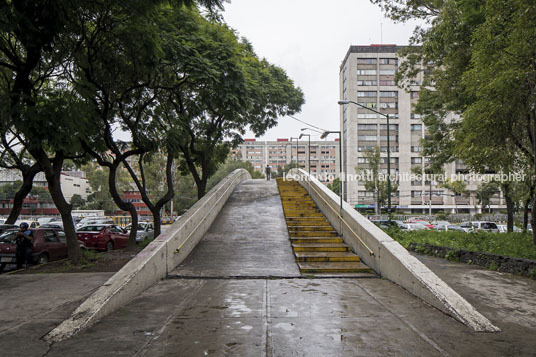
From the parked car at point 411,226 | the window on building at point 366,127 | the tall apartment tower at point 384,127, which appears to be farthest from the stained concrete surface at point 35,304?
the window on building at point 366,127

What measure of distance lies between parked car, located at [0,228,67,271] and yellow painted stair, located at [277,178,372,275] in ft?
26.9

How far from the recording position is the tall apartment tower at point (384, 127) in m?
66.6

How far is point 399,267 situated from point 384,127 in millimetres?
61918

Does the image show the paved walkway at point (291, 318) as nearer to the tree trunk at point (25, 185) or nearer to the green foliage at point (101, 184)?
the tree trunk at point (25, 185)

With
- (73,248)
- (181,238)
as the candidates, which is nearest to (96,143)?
(73,248)

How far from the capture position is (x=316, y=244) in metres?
11.9

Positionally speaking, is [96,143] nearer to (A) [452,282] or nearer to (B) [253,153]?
(A) [452,282]

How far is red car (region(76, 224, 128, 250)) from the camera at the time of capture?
1778 centimetres

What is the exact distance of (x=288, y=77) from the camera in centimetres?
2666

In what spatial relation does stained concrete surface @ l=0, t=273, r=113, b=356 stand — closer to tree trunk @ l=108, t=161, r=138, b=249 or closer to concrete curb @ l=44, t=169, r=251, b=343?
concrete curb @ l=44, t=169, r=251, b=343

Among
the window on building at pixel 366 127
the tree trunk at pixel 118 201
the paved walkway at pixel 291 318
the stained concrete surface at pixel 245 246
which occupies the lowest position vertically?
the paved walkway at pixel 291 318

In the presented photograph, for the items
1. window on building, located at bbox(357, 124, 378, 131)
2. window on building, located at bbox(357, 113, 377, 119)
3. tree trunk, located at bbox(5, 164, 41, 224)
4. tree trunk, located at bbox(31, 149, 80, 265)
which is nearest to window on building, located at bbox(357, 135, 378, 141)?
window on building, located at bbox(357, 124, 378, 131)

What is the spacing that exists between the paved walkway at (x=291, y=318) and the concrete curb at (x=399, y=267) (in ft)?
0.61

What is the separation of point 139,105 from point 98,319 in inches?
454
